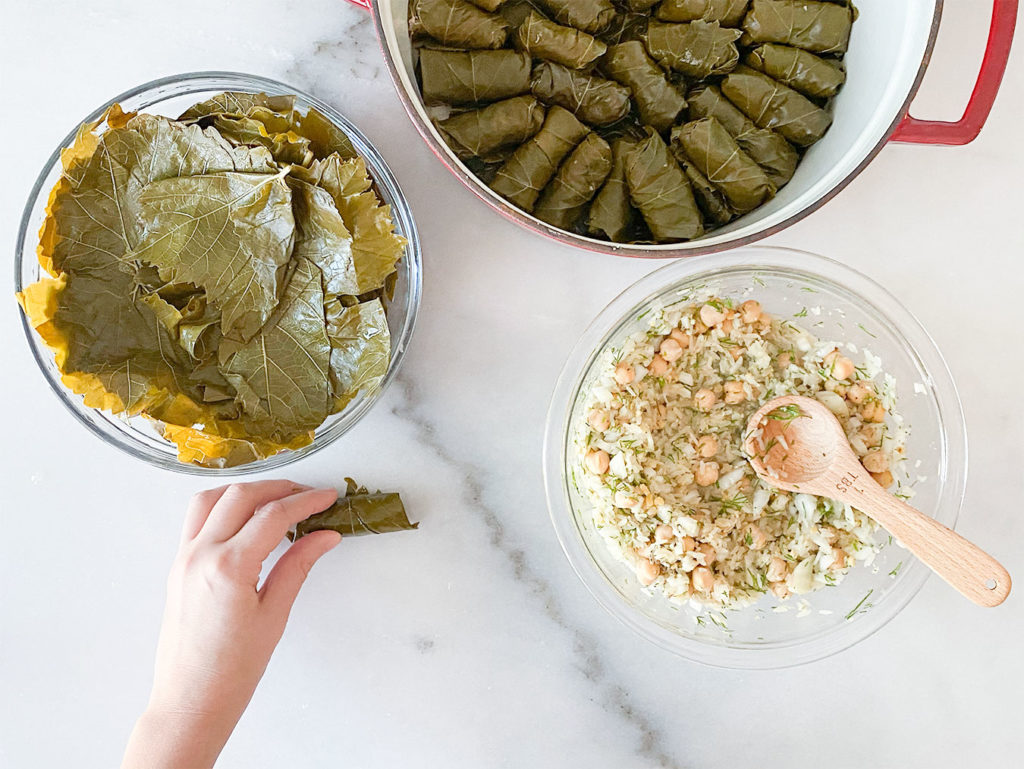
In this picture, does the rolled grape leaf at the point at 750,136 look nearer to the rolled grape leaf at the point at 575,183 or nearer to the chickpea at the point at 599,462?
the rolled grape leaf at the point at 575,183

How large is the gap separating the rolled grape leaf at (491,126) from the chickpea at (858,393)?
31.3 inches

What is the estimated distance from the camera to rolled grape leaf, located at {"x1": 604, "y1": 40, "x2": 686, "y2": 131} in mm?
1423

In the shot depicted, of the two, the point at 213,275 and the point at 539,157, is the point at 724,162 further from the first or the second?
the point at 213,275

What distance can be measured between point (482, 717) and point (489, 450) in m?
0.57

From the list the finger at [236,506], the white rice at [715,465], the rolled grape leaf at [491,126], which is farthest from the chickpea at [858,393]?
the finger at [236,506]

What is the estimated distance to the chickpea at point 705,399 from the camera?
59.8 inches

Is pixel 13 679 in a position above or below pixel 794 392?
below

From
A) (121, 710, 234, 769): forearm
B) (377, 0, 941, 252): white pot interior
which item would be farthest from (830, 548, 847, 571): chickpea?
(121, 710, 234, 769): forearm

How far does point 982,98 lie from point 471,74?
0.85 m

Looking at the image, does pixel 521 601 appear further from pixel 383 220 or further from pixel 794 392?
pixel 383 220

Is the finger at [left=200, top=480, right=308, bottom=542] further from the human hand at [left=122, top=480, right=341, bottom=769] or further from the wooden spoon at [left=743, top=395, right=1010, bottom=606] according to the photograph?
the wooden spoon at [left=743, top=395, right=1010, bottom=606]

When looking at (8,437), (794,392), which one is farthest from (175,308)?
(794,392)

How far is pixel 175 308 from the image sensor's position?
1.33 metres

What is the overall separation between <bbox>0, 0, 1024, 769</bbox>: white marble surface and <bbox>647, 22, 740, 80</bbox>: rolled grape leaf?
0.38 m
